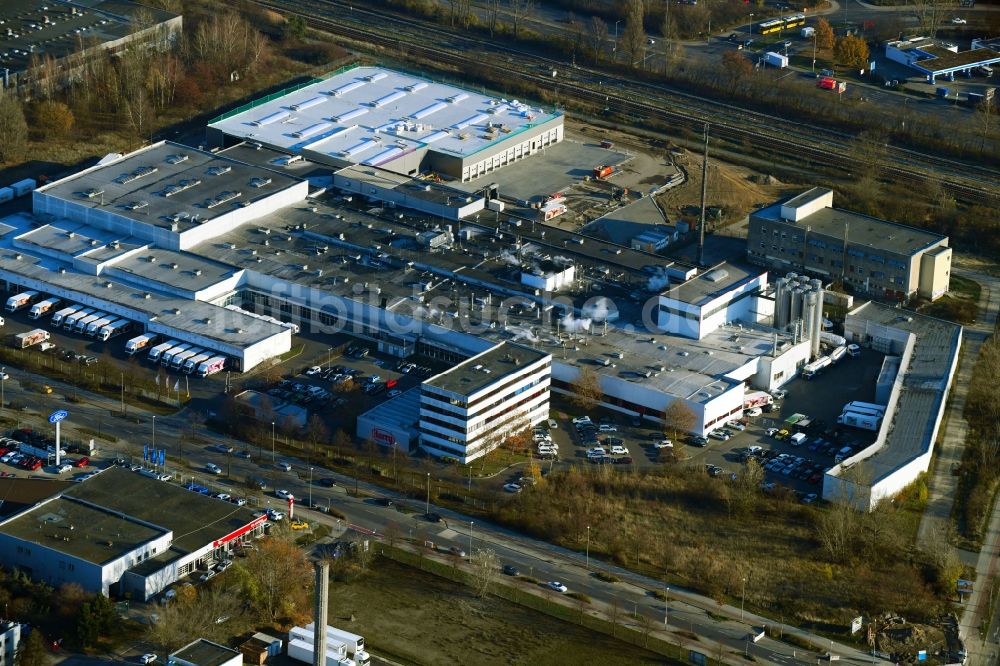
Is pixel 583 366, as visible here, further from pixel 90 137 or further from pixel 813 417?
pixel 90 137

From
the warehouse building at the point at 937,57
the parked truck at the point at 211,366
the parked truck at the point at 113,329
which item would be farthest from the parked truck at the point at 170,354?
the warehouse building at the point at 937,57

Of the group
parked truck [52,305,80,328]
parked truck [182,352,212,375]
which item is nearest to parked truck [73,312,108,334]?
parked truck [52,305,80,328]

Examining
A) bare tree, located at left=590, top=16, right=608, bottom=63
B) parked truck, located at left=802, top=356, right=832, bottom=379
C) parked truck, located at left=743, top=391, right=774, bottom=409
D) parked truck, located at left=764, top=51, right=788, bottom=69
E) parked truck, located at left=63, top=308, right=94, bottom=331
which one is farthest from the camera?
bare tree, located at left=590, top=16, right=608, bottom=63

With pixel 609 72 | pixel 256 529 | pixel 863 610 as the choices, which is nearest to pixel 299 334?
pixel 256 529

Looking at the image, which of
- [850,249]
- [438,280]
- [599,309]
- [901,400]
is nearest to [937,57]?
[850,249]

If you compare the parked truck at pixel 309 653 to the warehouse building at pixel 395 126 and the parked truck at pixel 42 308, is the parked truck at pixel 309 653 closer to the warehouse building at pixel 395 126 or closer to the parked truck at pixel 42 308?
the parked truck at pixel 42 308

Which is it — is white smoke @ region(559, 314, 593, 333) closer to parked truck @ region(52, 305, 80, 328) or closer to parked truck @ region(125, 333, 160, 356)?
parked truck @ region(125, 333, 160, 356)
